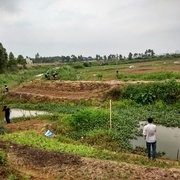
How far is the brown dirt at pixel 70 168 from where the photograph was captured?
8727 millimetres

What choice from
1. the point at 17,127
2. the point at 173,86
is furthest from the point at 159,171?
the point at 173,86

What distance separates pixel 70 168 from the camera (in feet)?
31.1

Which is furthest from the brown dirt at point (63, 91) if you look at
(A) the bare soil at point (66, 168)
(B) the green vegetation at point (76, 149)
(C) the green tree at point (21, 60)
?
(C) the green tree at point (21, 60)

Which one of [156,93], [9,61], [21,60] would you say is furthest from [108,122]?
[21,60]

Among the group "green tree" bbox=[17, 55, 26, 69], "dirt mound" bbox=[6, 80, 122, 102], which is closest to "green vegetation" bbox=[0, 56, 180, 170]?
"dirt mound" bbox=[6, 80, 122, 102]

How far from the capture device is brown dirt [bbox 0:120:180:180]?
873 cm

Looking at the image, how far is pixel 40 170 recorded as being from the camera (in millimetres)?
9680

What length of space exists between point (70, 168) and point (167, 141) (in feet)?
21.7

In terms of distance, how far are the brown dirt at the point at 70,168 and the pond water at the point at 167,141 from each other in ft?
12.4

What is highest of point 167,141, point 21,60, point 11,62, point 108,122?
point 21,60

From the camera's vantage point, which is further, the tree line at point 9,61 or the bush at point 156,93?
the tree line at point 9,61

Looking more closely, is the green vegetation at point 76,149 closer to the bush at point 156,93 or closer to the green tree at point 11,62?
the bush at point 156,93

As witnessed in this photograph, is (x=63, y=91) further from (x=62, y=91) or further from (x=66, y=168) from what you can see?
(x=66, y=168)

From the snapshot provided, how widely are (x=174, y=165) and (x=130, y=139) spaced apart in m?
4.37
